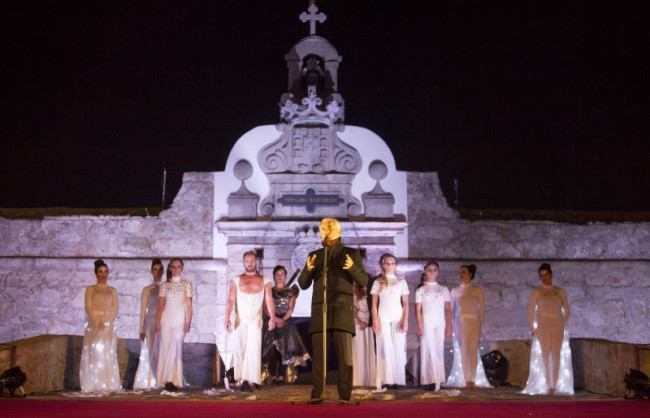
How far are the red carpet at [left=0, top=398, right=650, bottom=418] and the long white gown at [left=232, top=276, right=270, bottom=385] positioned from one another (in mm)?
2110

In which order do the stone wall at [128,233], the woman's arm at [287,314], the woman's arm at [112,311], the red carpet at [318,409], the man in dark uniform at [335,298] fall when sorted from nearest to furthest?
the red carpet at [318,409] < the man in dark uniform at [335,298] < the woman's arm at [112,311] < the woman's arm at [287,314] < the stone wall at [128,233]

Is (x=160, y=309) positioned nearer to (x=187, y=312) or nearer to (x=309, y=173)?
(x=187, y=312)

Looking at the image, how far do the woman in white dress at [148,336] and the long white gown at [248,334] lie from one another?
45.3 inches

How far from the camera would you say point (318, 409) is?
6320mm

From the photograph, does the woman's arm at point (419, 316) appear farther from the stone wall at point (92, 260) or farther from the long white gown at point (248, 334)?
the stone wall at point (92, 260)

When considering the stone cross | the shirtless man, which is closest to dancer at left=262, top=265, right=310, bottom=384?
the shirtless man

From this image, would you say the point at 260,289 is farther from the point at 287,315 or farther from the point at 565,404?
the point at 565,404

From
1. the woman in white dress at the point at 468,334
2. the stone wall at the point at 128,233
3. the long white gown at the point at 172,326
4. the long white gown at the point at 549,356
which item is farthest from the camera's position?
the stone wall at the point at 128,233

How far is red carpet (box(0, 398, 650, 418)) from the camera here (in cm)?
605

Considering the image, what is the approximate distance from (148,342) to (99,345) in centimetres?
71

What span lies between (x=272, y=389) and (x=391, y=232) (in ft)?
12.7

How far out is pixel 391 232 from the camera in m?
12.2

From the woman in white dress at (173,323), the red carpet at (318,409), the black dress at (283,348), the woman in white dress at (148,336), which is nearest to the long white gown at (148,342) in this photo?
the woman in white dress at (148,336)

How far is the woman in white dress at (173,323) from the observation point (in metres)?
9.48
